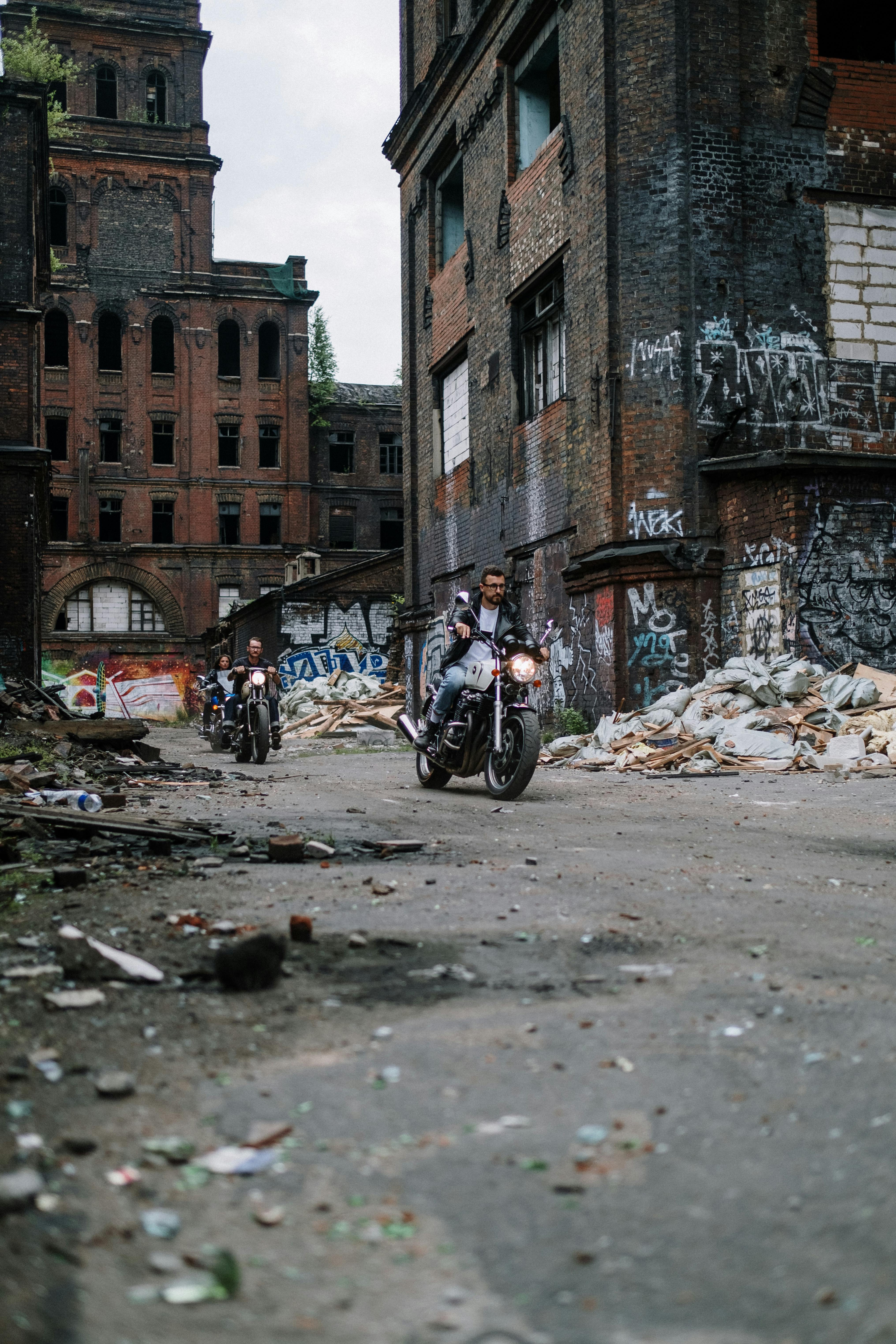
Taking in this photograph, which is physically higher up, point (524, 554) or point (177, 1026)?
point (524, 554)

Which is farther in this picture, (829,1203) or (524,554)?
(524,554)

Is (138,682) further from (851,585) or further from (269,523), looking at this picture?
(851,585)

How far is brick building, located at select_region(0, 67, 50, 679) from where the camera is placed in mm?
23016

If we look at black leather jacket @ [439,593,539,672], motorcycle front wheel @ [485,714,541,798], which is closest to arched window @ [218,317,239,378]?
black leather jacket @ [439,593,539,672]

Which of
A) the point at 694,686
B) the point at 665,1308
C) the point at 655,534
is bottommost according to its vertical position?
the point at 665,1308

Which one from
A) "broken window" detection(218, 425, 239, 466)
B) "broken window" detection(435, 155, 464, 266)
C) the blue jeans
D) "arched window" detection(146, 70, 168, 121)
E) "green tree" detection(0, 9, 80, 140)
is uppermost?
"arched window" detection(146, 70, 168, 121)

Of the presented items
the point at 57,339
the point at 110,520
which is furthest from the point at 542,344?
the point at 57,339

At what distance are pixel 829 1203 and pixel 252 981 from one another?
64.3 inches

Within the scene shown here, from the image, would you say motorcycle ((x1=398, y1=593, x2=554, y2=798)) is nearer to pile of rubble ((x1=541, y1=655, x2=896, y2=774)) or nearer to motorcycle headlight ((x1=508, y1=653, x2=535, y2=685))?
motorcycle headlight ((x1=508, y1=653, x2=535, y2=685))

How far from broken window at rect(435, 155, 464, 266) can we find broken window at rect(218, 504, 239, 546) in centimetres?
2722

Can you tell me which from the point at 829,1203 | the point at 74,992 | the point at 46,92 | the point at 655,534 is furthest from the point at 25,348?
the point at 829,1203

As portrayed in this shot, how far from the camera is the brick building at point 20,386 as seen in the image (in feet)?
75.5

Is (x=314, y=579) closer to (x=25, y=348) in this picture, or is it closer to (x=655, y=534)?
(x=25, y=348)

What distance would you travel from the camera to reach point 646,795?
938 centimetres
